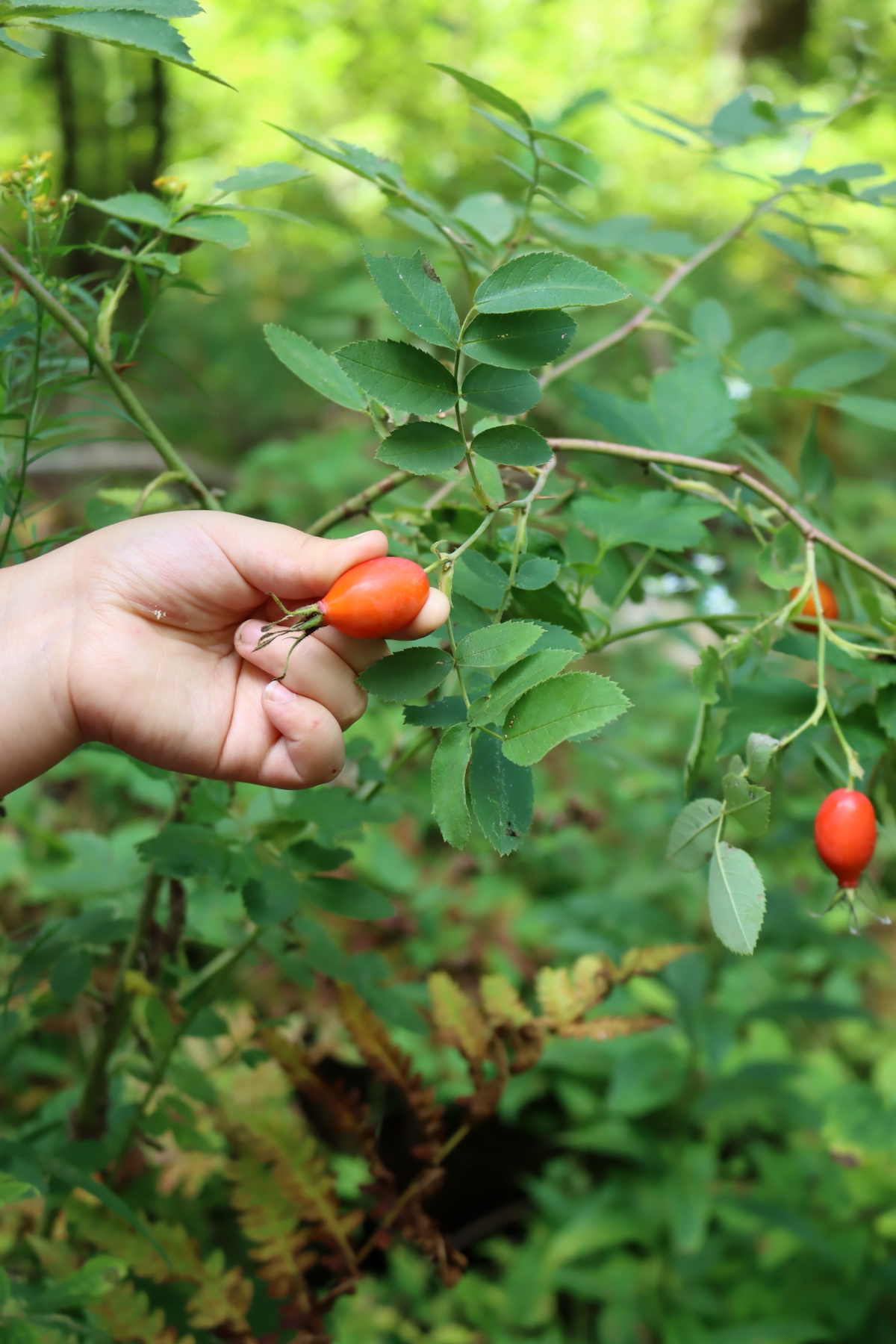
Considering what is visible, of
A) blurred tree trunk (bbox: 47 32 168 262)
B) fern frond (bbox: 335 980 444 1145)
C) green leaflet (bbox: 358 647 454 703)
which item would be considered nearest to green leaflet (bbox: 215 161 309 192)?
green leaflet (bbox: 358 647 454 703)

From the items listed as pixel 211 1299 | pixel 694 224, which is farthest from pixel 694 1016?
pixel 694 224

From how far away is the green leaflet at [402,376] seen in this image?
0.49 meters

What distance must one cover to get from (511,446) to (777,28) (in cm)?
856

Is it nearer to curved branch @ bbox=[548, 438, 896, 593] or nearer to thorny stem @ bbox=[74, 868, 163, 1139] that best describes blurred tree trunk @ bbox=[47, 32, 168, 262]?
thorny stem @ bbox=[74, 868, 163, 1139]

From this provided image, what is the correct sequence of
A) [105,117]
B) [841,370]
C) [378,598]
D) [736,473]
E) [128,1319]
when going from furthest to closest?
[105,117] < [841,370] < [128,1319] < [736,473] < [378,598]

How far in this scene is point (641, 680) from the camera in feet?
8.11

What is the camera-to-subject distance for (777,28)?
7.05 metres

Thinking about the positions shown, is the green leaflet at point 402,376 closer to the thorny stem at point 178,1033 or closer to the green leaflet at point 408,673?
the green leaflet at point 408,673

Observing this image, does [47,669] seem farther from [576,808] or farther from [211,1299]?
[576,808]

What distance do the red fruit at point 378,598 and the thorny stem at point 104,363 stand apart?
0.22 metres

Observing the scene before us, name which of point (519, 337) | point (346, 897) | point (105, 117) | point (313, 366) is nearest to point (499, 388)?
point (519, 337)

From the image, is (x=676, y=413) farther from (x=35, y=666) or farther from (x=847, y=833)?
(x=35, y=666)

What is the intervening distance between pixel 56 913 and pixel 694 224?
4923mm

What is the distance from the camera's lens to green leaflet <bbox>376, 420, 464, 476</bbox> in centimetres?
50
